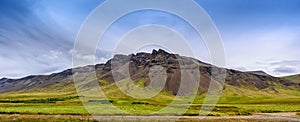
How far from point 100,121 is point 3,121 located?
50.2 feet

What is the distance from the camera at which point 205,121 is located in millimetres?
55844

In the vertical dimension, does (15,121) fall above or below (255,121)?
above

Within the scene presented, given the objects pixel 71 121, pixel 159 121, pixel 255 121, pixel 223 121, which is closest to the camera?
pixel 71 121

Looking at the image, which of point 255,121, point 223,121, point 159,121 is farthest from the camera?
point 255,121

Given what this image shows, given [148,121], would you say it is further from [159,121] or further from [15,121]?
[15,121]

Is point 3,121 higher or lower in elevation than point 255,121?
higher

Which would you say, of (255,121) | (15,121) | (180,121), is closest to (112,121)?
(180,121)

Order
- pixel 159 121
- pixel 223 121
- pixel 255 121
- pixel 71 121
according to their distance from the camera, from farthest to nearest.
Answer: pixel 255 121, pixel 223 121, pixel 159 121, pixel 71 121

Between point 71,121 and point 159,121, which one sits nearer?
point 71,121

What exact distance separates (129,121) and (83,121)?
740 cm

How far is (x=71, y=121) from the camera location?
4834 centimetres

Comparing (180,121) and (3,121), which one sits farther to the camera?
(180,121)

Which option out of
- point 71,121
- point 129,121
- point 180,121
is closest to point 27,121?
point 71,121

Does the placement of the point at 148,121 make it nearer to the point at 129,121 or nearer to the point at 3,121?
the point at 129,121
